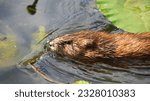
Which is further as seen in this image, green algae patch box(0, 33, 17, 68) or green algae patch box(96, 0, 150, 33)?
green algae patch box(96, 0, 150, 33)

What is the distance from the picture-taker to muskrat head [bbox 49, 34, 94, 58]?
207 inches

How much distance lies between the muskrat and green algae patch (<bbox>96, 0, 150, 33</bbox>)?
0.17 m

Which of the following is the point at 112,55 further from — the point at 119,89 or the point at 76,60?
the point at 119,89

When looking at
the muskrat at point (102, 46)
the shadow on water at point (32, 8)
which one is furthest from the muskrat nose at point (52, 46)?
the shadow on water at point (32, 8)

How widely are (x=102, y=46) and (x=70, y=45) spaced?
0.40 meters

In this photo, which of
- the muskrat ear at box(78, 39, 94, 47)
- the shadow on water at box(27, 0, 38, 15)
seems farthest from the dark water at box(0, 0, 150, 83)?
the muskrat ear at box(78, 39, 94, 47)

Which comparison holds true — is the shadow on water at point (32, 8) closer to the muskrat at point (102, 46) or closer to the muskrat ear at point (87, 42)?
the muskrat at point (102, 46)

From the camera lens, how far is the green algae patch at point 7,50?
5.13 m

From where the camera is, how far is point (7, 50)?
5.25 m

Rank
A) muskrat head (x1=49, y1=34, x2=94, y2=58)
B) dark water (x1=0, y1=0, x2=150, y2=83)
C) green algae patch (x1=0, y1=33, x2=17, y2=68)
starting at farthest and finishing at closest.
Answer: muskrat head (x1=49, y1=34, x2=94, y2=58), green algae patch (x1=0, y1=33, x2=17, y2=68), dark water (x1=0, y1=0, x2=150, y2=83)

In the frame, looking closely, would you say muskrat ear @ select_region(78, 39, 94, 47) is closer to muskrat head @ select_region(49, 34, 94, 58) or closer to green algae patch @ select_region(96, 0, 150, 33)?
muskrat head @ select_region(49, 34, 94, 58)

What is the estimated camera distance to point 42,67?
517 centimetres

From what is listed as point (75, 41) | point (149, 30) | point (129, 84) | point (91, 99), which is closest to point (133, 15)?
point (149, 30)

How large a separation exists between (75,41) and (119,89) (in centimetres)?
108
